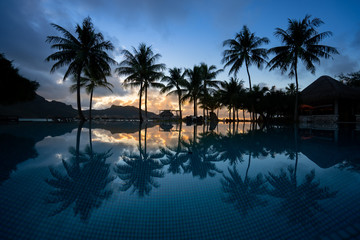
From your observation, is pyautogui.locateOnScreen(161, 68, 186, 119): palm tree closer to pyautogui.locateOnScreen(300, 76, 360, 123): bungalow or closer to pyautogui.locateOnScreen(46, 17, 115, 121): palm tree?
pyautogui.locateOnScreen(46, 17, 115, 121): palm tree

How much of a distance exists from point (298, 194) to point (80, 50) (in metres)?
19.2

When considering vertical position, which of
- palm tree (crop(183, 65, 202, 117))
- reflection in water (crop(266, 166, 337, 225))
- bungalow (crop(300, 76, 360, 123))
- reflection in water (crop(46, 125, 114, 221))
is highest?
palm tree (crop(183, 65, 202, 117))

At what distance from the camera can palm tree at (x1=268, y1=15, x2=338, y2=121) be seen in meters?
16.1

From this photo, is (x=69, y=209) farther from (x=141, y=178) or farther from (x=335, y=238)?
(x=335, y=238)

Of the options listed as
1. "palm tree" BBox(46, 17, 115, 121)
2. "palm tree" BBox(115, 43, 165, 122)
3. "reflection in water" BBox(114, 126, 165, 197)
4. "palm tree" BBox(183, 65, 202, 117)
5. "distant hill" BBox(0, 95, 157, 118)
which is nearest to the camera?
"reflection in water" BBox(114, 126, 165, 197)

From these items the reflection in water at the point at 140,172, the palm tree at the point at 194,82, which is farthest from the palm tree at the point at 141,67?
the reflection in water at the point at 140,172

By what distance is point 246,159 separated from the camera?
11.9ft

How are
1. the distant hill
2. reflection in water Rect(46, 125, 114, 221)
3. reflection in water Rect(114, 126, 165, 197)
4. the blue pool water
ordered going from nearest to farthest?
the blue pool water < reflection in water Rect(46, 125, 114, 221) < reflection in water Rect(114, 126, 165, 197) < the distant hill

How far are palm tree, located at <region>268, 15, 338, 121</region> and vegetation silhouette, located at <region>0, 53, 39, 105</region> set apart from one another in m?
27.2

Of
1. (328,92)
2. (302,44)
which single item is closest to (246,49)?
(302,44)

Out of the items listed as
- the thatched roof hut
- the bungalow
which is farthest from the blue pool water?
the thatched roof hut

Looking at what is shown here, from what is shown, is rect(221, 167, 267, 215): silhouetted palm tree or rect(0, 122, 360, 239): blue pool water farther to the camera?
rect(221, 167, 267, 215): silhouetted palm tree

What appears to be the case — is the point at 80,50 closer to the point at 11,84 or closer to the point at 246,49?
the point at 11,84

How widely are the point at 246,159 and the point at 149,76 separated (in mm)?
18917
